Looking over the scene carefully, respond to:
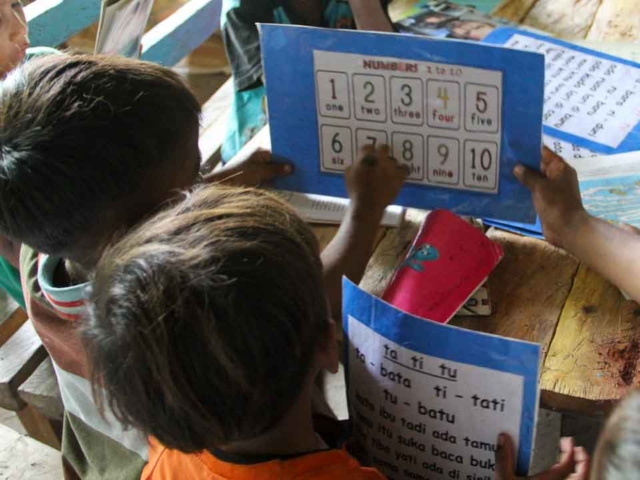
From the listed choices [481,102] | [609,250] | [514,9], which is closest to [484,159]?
[481,102]

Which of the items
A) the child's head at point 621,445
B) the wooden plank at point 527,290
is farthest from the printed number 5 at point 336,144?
the child's head at point 621,445

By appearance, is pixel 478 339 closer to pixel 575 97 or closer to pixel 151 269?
pixel 151 269

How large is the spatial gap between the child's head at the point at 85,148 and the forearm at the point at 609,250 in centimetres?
49

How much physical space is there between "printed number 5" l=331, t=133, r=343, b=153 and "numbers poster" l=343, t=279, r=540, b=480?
32 cm

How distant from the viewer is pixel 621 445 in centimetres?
49

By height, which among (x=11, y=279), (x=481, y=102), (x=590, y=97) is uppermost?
(x=481, y=102)

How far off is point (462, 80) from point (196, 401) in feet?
1.65

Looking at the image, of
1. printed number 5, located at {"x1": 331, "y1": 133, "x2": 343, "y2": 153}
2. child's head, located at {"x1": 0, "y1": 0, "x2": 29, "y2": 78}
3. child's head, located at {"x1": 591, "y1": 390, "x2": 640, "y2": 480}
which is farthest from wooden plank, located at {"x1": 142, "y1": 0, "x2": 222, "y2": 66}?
child's head, located at {"x1": 591, "y1": 390, "x2": 640, "y2": 480}

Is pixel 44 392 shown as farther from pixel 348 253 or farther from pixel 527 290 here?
pixel 527 290

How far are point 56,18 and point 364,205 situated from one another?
3.55ft

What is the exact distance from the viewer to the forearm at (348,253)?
90 centimetres

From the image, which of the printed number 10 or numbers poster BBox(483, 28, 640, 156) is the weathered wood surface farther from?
the printed number 10

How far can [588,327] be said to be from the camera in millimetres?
804

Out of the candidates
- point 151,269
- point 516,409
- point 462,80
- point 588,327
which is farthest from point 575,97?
point 151,269
